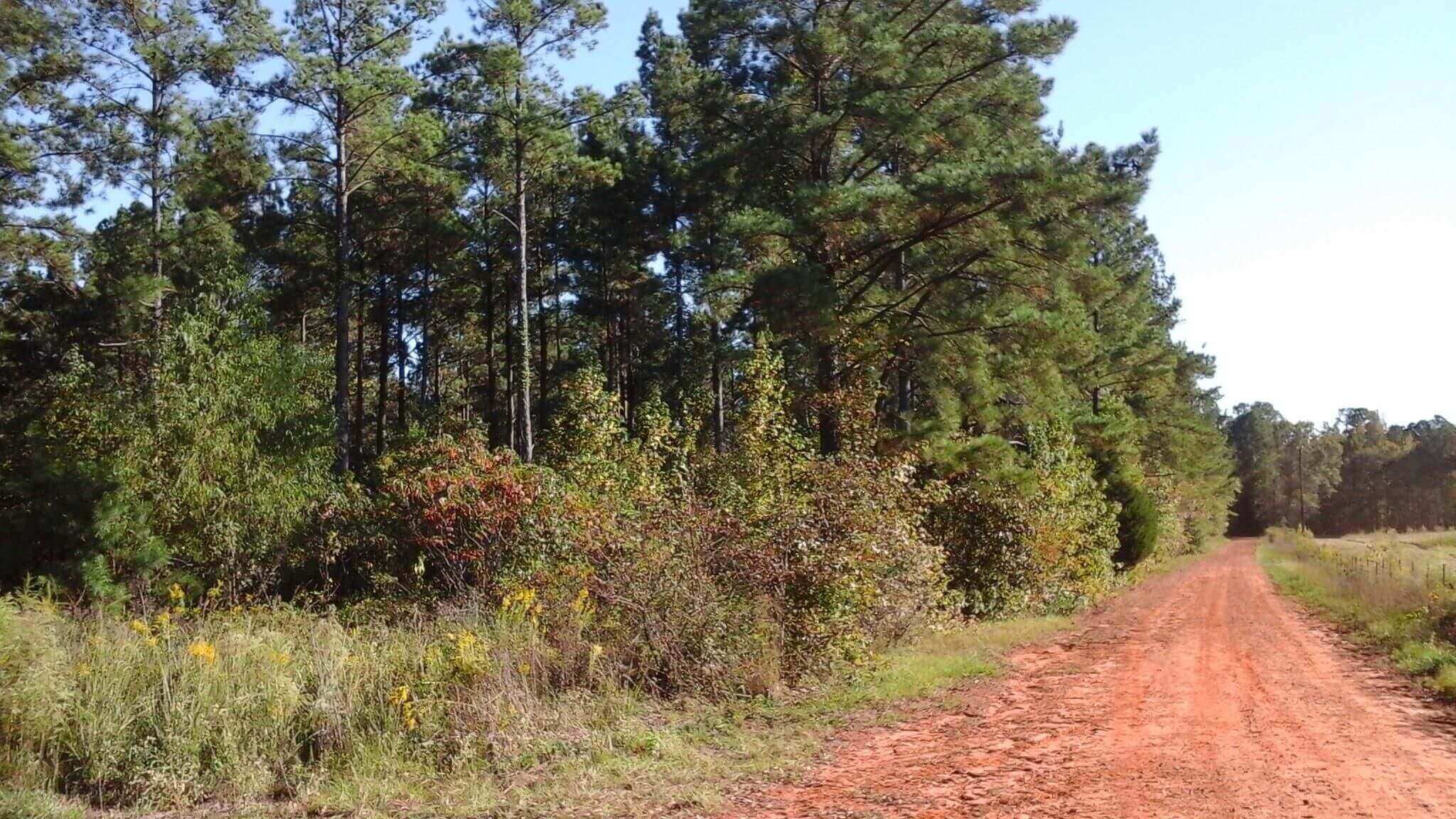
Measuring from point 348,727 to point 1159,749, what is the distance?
626 cm

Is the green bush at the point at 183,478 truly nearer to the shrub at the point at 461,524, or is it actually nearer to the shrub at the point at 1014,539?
the shrub at the point at 461,524

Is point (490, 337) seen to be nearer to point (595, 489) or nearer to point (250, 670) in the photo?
point (595, 489)

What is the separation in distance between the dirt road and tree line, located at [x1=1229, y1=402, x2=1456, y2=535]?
307 ft

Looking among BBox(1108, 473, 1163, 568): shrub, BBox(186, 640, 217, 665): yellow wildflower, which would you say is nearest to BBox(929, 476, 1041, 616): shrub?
BBox(186, 640, 217, 665): yellow wildflower

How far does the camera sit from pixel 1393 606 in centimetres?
1591

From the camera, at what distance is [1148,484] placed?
40.5m

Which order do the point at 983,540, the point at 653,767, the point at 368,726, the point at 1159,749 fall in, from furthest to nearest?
1. the point at 983,540
2. the point at 1159,749
3. the point at 368,726
4. the point at 653,767

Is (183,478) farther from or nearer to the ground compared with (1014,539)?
farther from the ground

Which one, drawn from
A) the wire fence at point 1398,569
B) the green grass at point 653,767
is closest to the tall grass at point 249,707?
the green grass at point 653,767

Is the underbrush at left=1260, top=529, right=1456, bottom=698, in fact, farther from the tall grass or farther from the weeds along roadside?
the tall grass

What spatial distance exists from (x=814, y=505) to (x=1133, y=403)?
33100mm

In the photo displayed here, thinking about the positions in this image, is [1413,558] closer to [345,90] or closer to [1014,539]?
[1014,539]

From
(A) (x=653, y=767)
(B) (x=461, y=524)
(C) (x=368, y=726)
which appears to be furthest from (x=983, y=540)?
(C) (x=368, y=726)

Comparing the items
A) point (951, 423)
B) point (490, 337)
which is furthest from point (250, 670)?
point (490, 337)
